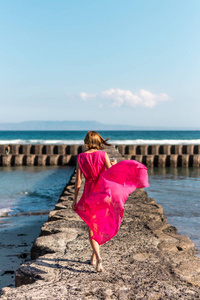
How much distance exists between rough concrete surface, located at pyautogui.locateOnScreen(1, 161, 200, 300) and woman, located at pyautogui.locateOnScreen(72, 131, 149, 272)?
0.26 meters

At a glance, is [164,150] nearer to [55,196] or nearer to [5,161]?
[5,161]

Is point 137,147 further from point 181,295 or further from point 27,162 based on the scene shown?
point 181,295

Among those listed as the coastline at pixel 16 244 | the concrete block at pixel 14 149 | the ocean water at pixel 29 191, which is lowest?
the ocean water at pixel 29 191

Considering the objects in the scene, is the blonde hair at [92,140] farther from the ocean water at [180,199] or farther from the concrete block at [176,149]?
the concrete block at [176,149]

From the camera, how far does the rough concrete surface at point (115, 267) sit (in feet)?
8.67

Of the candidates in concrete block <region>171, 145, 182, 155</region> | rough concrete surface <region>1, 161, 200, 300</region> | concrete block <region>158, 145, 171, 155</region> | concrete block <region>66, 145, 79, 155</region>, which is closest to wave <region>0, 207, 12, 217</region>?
rough concrete surface <region>1, 161, 200, 300</region>

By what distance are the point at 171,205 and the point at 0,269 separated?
4867mm

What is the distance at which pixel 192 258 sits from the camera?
11.2 ft

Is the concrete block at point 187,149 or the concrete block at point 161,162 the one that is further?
the concrete block at point 187,149

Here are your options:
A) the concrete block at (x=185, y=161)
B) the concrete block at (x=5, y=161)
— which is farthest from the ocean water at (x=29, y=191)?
the concrete block at (x=185, y=161)

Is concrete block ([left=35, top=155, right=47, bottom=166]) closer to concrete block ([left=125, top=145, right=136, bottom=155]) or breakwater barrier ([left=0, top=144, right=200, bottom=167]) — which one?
breakwater barrier ([left=0, top=144, right=200, bottom=167])

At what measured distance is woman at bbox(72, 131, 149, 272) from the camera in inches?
126

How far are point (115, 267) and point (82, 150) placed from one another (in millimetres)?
15148

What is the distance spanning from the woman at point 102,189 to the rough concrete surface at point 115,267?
10.1 inches
